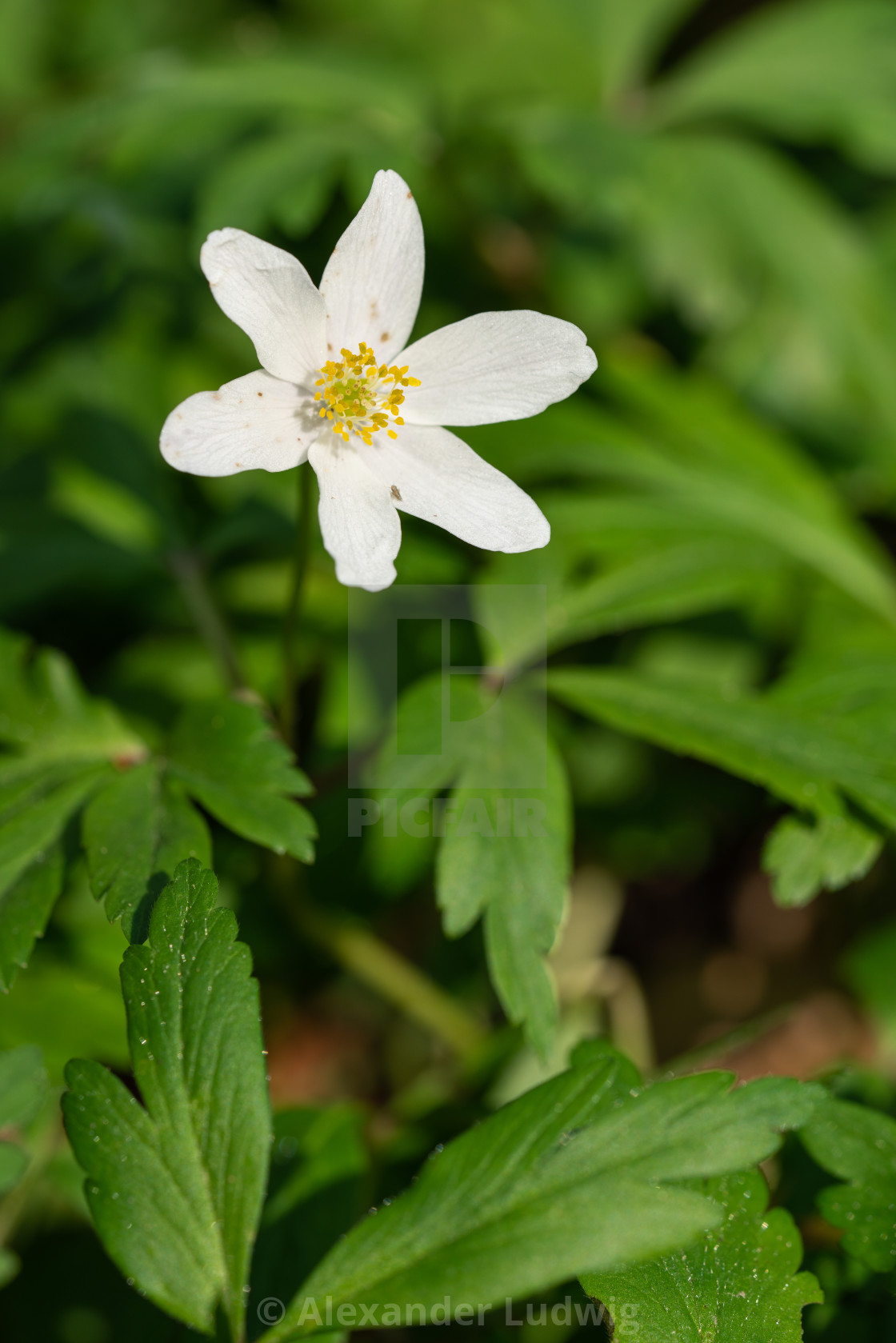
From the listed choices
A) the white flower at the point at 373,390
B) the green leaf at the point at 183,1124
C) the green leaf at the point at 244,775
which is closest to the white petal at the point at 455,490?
the white flower at the point at 373,390

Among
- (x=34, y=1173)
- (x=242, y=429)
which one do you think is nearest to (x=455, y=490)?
(x=242, y=429)

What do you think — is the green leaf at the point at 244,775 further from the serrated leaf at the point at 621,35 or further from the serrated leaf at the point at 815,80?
the serrated leaf at the point at 621,35

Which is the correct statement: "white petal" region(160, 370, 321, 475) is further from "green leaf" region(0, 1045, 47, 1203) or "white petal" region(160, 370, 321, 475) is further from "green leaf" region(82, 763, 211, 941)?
"green leaf" region(0, 1045, 47, 1203)

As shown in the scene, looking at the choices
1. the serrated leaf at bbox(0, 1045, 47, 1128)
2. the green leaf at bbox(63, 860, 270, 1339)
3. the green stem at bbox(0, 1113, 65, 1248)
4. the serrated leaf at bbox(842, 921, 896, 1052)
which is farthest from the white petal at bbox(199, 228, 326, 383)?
the serrated leaf at bbox(842, 921, 896, 1052)

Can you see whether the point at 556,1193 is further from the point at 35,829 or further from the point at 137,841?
the point at 35,829

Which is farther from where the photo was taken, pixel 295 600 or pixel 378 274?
pixel 295 600

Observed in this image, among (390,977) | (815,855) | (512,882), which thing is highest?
(815,855)
